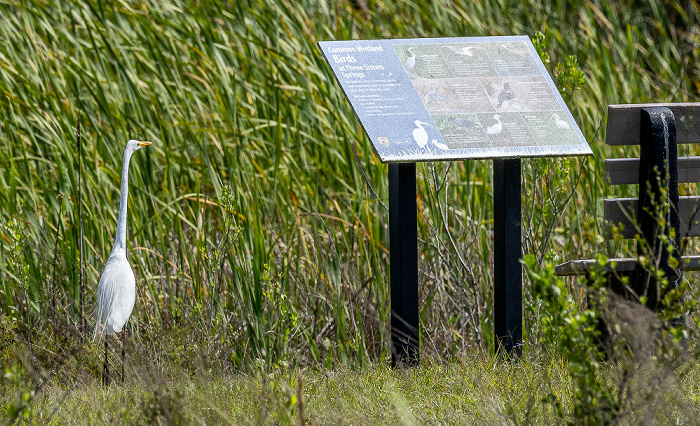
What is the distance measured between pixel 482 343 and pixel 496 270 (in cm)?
38

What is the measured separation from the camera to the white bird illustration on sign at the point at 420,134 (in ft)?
9.82

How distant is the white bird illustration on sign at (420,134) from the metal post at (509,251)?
397 mm

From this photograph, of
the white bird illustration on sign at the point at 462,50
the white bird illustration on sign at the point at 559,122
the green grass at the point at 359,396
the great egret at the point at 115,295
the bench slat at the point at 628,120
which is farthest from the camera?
the white bird illustration on sign at the point at 462,50

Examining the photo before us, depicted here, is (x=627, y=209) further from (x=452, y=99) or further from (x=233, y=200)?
(x=233, y=200)

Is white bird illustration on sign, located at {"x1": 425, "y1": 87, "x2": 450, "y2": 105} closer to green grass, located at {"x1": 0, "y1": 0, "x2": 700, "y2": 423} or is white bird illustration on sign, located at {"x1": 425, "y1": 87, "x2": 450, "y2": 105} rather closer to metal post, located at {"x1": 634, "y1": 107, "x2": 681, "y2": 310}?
green grass, located at {"x1": 0, "y1": 0, "x2": 700, "y2": 423}

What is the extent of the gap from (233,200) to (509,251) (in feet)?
3.56

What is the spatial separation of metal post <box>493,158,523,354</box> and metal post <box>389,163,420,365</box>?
0.36 metres

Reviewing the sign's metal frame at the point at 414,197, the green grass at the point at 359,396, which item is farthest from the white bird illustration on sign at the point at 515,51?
the green grass at the point at 359,396

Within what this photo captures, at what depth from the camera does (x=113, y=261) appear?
306cm

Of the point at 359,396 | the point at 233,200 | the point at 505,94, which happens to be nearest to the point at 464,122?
the point at 505,94

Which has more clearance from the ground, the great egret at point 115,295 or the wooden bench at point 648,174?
the wooden bench at point 648,174

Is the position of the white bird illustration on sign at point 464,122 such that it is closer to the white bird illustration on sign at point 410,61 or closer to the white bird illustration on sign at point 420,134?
the white bird illustration on sign at point 420,134

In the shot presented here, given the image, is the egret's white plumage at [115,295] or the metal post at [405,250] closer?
the egret's white plumage at [115,295]

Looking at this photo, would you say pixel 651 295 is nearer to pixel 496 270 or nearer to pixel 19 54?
pixel 496 270
